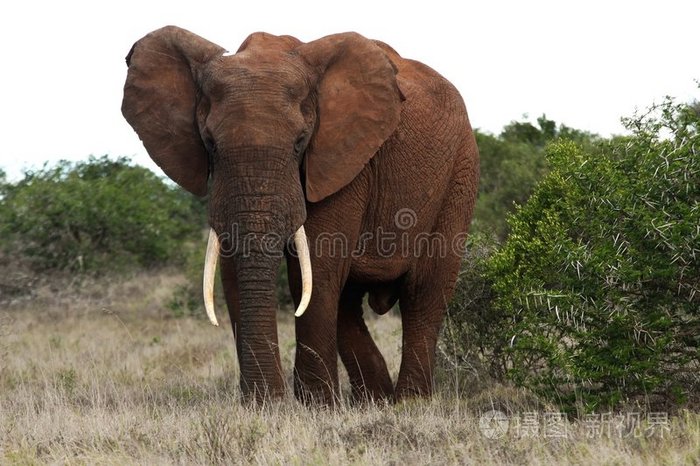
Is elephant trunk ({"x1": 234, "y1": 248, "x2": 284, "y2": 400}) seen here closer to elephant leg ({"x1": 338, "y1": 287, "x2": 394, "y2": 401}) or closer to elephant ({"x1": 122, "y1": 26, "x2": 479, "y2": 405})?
elephant ({"x1": 122, "y1": 26, "x2": 479, "y2": 405})

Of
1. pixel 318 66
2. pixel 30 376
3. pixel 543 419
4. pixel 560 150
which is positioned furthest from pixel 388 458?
pixel 30 376

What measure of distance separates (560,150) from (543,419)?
2610 mm

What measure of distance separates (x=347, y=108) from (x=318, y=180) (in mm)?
624

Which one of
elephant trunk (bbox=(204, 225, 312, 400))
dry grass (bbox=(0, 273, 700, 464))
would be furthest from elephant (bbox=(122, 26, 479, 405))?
dry grass (bbox=(0, 273, 700, 464))

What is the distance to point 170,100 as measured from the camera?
8039mm

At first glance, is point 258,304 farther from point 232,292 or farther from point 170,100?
point 170,100

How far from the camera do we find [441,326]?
32.0 feet

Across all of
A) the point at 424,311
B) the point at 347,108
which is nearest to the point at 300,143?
the point at 347,108

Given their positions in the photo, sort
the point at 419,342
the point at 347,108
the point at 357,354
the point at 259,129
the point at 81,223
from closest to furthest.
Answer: the point at 259,129
the point at 347,108
the point at 419,342
the point at 357,354
the point at 81,223

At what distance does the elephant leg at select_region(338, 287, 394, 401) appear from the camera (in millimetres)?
9414

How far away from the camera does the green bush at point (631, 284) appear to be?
7.22 metres

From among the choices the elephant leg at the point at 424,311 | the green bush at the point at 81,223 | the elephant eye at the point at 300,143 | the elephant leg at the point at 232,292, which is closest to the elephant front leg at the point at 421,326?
the elephant leg at the point at 424,311

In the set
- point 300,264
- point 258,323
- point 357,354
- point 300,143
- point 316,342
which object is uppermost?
point 300,143

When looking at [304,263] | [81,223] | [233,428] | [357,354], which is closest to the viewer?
[233,428]
